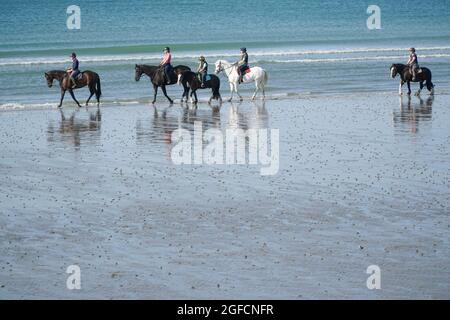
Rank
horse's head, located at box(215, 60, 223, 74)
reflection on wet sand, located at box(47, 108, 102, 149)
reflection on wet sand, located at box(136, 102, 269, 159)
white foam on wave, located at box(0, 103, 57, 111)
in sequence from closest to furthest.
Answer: reflection on wet sand, located at box(47, 108, 102, 149) → reflection on wet sand, located at box(136, 102, 269, 159) → white foam on wave, located at box(0, 103, 57, 111) → horse's head, located at box(215, 60, 223, 74)

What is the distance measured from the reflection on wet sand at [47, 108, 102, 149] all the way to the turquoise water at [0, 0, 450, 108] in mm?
5148

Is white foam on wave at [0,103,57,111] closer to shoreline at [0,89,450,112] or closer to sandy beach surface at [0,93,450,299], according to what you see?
shoreline at [0,89,450,112]

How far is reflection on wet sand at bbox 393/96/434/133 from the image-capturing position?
28.2 meters

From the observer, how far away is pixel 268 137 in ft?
85.8

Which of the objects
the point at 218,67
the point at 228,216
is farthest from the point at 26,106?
the point at 228,216

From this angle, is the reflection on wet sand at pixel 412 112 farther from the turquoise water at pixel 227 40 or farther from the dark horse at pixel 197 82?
the dark horse at pixel 197 82

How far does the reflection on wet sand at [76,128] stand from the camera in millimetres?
26806

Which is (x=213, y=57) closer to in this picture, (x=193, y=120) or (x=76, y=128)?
(x=193, y=120)

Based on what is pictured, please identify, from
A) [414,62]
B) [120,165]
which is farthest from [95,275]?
[414,62]

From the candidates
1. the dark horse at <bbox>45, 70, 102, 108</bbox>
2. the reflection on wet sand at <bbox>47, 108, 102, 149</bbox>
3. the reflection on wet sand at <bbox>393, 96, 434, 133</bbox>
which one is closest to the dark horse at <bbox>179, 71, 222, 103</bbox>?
the dark horse at <bbox>45, 70, 102, 108</bbox>

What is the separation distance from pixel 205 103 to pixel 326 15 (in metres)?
83.0

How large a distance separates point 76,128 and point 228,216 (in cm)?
1308

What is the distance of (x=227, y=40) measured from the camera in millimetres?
89562
